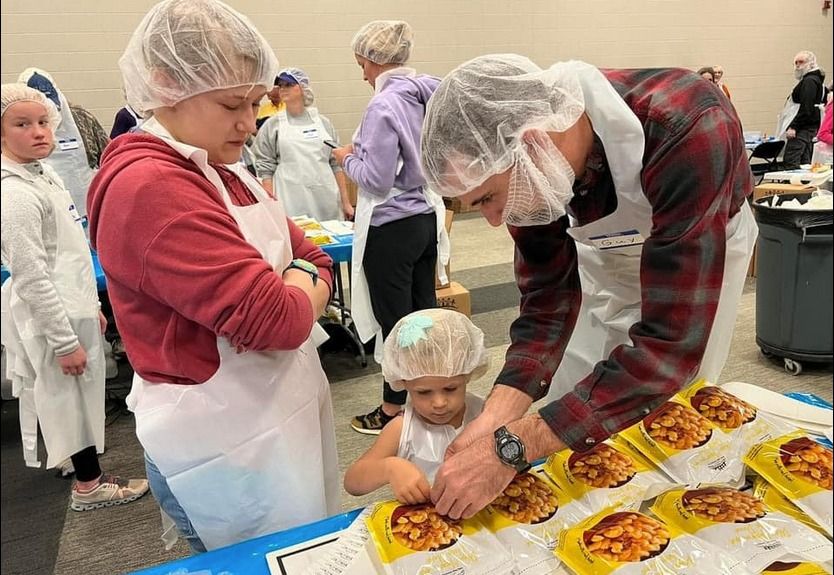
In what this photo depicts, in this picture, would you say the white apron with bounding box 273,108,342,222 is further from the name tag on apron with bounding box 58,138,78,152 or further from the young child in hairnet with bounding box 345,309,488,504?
the young child in hairnet with bounding box 345,309,488,504

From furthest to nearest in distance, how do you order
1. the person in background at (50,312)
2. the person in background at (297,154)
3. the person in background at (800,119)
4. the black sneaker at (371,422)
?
the person in background at (297,154) < the black sneaker at (371,422) < the person in background at (800,119) < the person in background at (50,312)

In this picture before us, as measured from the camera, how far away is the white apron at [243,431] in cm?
113

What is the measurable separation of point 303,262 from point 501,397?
0.49m

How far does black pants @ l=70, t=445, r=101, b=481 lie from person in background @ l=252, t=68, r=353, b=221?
82.2 inches

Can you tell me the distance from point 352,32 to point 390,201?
175 inches

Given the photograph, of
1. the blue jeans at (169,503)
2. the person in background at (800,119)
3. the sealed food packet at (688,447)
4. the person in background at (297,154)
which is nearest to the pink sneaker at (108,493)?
the blue jeans at (169,503)

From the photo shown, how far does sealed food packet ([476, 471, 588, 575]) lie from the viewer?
3.17 feet

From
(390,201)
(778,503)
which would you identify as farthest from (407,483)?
(390,201)

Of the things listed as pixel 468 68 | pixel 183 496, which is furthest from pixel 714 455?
pixel 183 496

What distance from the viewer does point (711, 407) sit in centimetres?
121

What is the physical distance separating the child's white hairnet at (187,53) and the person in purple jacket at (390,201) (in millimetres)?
1470

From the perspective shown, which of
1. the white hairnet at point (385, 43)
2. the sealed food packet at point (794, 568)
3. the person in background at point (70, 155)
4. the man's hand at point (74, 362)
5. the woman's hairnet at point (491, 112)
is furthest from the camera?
the person in background at point (70, 155)

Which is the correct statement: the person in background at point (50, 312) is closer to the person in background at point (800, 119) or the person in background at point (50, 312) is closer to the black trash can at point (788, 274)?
the person in background at point (800, 119)

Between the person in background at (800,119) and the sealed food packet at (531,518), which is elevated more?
the person in background at (800,119)
